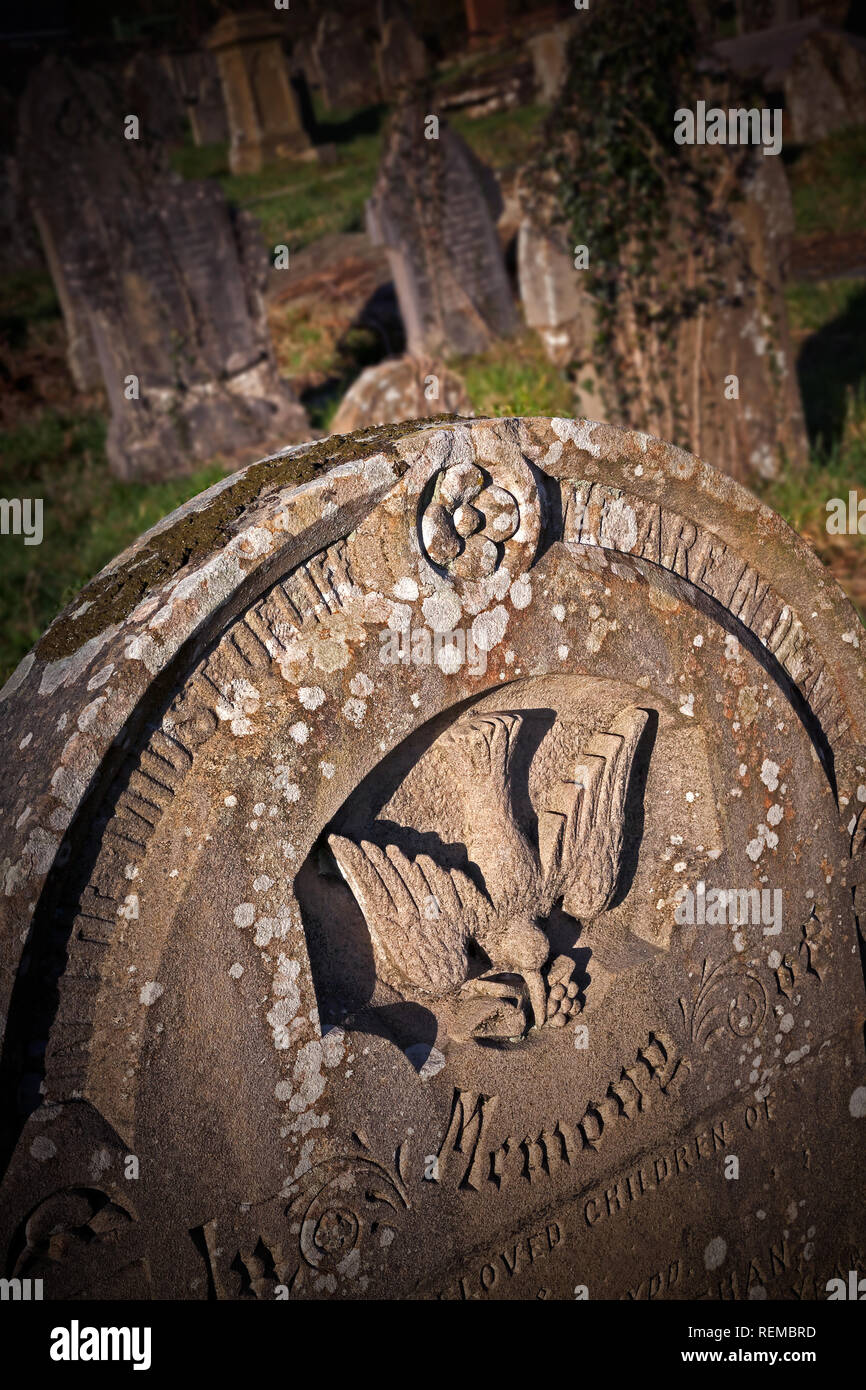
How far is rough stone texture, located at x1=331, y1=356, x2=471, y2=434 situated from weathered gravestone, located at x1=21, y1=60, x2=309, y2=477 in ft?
4.42

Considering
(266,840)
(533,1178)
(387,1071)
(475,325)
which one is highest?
(475,325)

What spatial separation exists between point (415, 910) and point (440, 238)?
29.6ft

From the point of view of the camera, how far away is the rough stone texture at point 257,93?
1870 centimetres

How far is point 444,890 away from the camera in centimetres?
245

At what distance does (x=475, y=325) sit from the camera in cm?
1053

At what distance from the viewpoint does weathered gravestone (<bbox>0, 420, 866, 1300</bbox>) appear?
2094 millimetres

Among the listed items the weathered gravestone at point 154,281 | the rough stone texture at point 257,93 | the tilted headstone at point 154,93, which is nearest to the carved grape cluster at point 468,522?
the weathered gravestone at point 154,281

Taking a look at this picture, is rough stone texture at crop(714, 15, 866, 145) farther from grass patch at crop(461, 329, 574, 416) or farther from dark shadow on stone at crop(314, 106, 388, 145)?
grass patch at crop(461, 329, 574, 416)

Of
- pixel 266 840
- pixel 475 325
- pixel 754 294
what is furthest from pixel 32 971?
pixel 475 325

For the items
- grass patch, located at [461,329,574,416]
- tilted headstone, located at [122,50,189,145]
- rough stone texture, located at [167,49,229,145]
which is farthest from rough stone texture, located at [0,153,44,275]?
grass patch, located at [461,329,574,416]

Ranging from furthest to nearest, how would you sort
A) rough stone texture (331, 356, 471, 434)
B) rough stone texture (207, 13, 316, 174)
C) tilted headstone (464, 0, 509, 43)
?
tilted headstone (464, 0, 509, 43) → rough stone texture (207, 13, 316, 174) → rough stone texture (331, 356, 471, 434)
